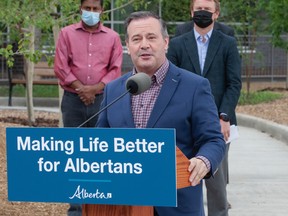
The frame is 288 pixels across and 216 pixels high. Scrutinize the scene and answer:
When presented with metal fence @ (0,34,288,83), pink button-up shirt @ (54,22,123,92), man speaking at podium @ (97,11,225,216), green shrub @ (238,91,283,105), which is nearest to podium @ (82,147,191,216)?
man speaking at podium @ (97,11,225,216)

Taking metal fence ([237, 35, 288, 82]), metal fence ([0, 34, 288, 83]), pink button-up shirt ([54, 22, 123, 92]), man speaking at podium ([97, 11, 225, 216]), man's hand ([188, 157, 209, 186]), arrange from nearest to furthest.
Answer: man's hand ([188, 157, 209, 186]), man speaking at podium ([97, 11, 225, 216]), pink button-up shirt ([54, 22, 123, 92]), metal fence ([0, 34, 288, 83]), metal fence ([237, 35, 288, 82])

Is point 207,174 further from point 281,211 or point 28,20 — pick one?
point 28,20

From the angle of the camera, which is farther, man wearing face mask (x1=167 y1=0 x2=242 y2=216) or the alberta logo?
man wearing face mask (x1=167 y1=0 x2=242 y2=216)

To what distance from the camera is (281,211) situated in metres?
9.62

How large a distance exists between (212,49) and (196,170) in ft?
12.4

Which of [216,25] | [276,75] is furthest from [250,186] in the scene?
[276,75]

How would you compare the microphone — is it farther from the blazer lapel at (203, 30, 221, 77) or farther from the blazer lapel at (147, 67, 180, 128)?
the blazer lapel at (203, 30, 221, 77)

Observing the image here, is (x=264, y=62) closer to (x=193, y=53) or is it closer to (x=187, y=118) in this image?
(x=193, y=53)

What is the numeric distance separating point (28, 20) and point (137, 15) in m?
7.81

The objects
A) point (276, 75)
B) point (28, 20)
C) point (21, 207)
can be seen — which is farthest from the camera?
point (276, 75)

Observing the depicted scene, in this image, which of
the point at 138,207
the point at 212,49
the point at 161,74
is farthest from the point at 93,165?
the point at 212,49

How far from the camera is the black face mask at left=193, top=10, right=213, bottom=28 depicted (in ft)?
25.6

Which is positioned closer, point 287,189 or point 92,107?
point 92,107

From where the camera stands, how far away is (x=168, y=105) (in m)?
4.76
